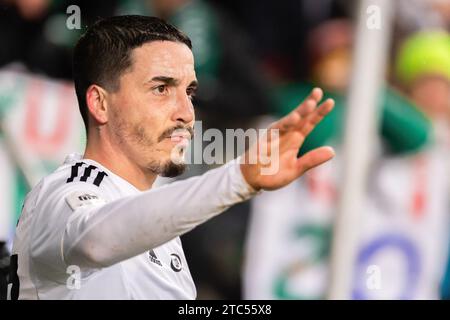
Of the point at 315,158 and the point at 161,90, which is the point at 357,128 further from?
the point at 315,158

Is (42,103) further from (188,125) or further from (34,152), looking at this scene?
(188,125)

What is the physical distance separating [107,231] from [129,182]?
1.67 feet

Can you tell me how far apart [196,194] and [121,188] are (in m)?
0.50

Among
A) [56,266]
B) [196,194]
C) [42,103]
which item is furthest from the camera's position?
[42,103]

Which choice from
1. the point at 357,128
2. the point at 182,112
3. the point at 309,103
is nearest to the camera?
the point at 309,103

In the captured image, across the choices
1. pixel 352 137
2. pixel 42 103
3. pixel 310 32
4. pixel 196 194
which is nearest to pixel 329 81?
pixel 310 32

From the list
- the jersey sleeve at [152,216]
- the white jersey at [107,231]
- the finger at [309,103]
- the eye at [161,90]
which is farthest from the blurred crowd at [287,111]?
the finger at [309,103]

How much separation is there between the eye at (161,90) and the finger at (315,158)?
0.59 m

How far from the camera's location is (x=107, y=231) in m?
2.65

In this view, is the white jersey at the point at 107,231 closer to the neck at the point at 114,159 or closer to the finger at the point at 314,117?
the neck at the point at 114,159

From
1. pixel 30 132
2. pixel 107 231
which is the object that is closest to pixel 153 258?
pixel 107 231

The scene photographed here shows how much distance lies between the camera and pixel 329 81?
6.59 m

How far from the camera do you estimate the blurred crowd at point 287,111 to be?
602 centimetres

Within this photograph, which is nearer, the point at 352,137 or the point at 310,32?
the point at 352,137
